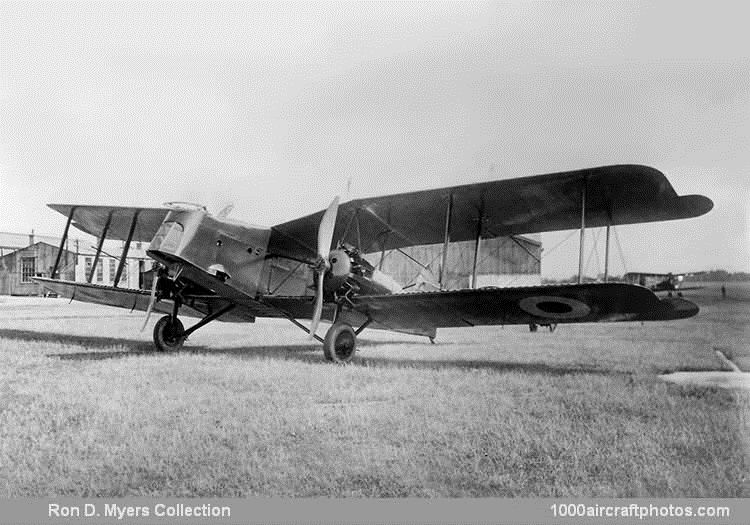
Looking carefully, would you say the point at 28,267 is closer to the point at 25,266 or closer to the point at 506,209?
the point at 25,266

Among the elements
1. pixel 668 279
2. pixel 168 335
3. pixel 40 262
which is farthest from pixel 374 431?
pixel 40 262

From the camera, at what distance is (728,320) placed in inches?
242

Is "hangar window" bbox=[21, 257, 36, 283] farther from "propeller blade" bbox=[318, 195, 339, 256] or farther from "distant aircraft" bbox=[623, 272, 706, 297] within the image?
"distant aircraft" bbox=[623, 272, 706, 297]

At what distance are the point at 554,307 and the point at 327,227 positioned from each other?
2.88m

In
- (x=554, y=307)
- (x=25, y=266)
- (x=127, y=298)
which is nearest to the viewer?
(x=554, y=307)

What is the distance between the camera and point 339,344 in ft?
23.6

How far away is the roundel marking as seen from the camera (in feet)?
20.2

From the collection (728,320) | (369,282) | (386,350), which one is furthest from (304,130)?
(728,320)

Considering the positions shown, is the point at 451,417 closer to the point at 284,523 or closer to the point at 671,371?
the point at 284,523

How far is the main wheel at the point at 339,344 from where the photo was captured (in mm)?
7094

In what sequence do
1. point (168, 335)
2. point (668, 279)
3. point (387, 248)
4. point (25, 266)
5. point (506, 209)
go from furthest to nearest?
Result: 1. point (25, 266)
2. point (668, 279)
3. point (387, 248)
4. point (168, 335)
5. point (506, 209)

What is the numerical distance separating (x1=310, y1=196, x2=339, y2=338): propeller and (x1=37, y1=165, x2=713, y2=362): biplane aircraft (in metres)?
0.01

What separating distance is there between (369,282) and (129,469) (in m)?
4.33

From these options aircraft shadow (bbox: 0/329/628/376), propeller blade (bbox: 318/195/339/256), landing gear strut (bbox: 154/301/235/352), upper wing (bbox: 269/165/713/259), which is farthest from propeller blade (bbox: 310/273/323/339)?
landing gear strut (bbox: 154/301/235/352)
